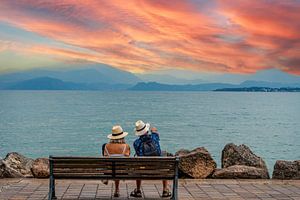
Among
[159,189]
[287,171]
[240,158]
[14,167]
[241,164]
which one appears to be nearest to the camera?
[159,189]

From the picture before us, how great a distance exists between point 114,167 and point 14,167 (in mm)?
5239

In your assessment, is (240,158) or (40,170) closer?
(40,170)

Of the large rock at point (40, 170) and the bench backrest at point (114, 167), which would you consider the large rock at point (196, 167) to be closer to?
the large rock at point (40, 170)

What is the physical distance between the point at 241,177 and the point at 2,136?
47.9 meters

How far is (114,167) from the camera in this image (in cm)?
830

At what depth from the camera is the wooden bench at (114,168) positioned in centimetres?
823

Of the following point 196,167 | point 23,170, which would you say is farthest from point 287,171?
point 23,170

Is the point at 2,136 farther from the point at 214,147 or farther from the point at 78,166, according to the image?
the point at 78,166

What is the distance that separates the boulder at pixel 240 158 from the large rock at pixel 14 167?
5.66m

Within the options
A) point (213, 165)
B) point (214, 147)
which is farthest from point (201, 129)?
point (213, 165)

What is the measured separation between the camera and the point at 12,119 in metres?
76.9

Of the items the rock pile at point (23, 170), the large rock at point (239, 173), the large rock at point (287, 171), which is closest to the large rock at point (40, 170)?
the rock pile at point (23, 170)

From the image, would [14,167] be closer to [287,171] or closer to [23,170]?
[23,170]

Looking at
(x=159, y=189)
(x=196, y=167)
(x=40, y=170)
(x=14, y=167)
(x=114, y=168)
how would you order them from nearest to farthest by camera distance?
(x=114, y=168) < (x=159, y=189) < (x=40, y=170) < (x=196, y=167) < (x=14, y=167)
